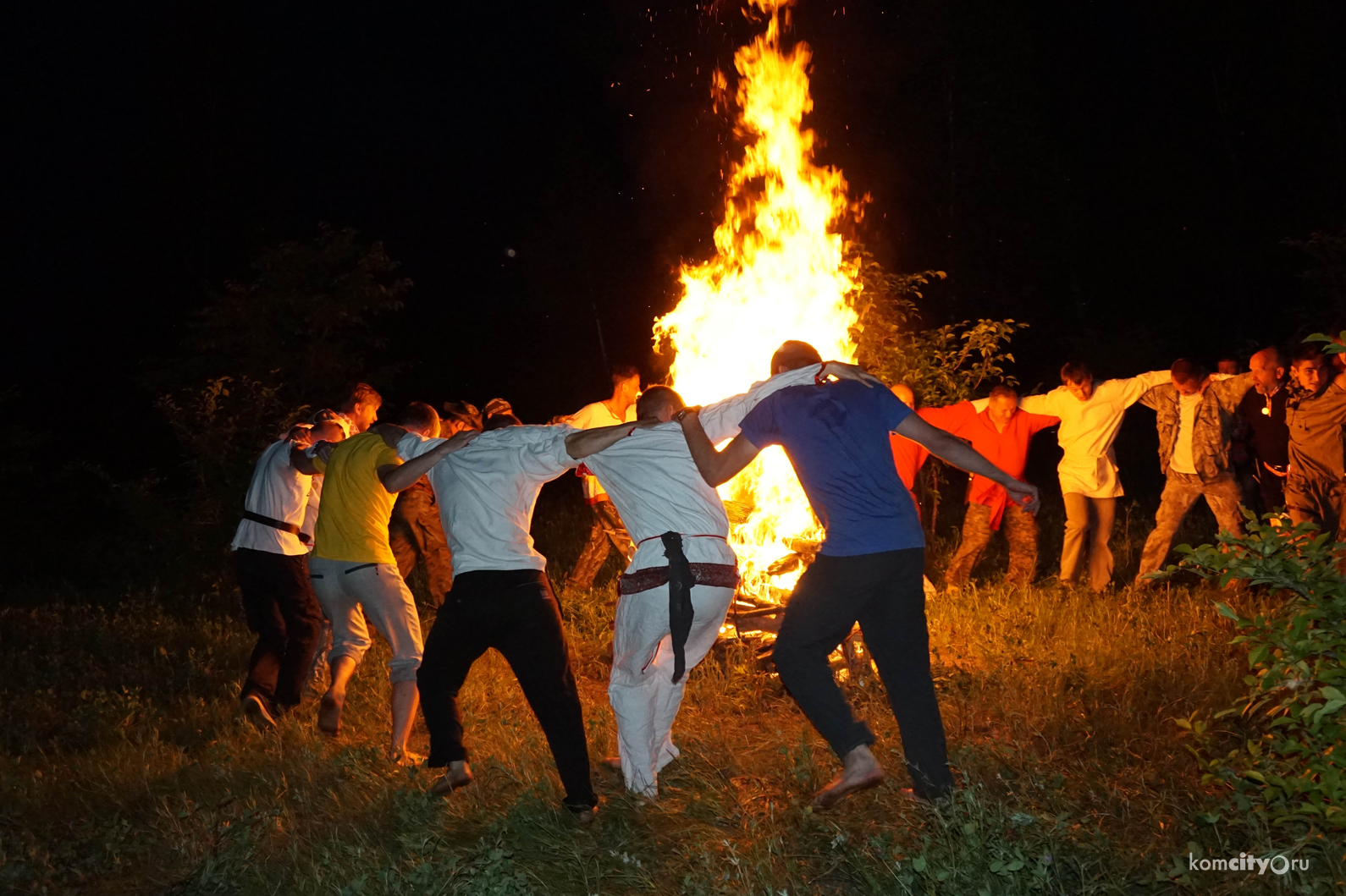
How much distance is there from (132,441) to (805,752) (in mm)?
23945

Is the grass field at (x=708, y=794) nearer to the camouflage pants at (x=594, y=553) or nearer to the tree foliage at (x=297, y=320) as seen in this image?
the camouflage pants at (x=594, y=553)

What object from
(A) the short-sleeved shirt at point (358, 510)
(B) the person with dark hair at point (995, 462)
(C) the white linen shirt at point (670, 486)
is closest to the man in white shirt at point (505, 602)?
(C) the white linen shirt at point (670, 486)

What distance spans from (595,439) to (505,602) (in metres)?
0.81

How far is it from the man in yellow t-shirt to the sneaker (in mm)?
408

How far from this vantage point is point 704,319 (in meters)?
9.04

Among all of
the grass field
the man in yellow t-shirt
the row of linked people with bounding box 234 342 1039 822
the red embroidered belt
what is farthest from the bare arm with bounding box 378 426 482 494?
the grass field

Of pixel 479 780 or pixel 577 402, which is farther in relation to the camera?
pixel 577 402

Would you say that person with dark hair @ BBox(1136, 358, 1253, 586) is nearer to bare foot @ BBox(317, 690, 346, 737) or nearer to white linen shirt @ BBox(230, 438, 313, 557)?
bare foot @ BBox(317, 690, 346, 737)

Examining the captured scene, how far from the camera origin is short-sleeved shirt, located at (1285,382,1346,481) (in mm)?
7414

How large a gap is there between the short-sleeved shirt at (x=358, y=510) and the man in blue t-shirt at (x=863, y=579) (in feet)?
8.52

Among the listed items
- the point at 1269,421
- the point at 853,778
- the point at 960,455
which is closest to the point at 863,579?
the point at 960,455

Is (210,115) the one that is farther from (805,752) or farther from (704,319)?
(805,752)

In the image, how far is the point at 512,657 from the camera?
4.81m

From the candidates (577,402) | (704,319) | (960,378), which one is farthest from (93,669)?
(577,402)
